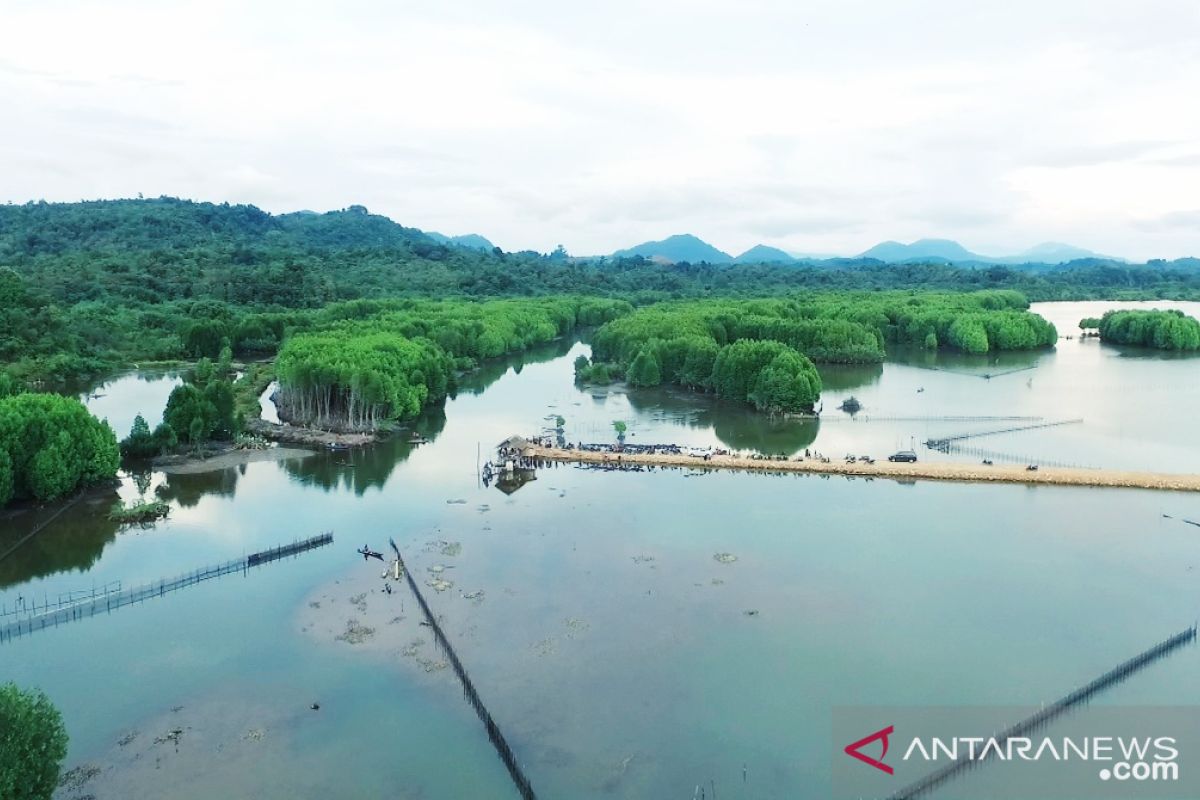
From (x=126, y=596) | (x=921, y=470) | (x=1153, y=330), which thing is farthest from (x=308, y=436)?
(x=1153, y=330)

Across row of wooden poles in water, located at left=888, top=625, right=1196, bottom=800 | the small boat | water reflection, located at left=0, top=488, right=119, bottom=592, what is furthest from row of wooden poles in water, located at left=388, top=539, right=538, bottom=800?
water reflection, located at left=0, top=488, right=119, bottom=592

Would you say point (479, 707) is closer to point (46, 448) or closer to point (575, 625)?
point (575, 625)

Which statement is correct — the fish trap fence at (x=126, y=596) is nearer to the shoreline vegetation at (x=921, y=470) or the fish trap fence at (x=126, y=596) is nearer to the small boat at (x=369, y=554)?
the small boat at (x=369, y=554)

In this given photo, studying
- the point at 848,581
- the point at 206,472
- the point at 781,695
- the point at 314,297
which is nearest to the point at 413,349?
the point at 206,472

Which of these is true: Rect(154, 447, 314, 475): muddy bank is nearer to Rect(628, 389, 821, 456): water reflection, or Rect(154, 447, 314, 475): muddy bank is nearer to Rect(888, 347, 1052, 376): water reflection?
Rect(628, 389, 821, 456): water reflection

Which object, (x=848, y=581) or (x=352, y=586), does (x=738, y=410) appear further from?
(x=352, y=586)

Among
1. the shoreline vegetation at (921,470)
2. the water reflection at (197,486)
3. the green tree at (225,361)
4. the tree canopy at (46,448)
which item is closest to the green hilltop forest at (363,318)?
the tree canopy at (46,448)
